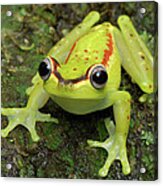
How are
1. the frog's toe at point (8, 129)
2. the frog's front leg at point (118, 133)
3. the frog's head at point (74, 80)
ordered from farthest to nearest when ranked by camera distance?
the frog's toe at point (8, 129) → the frog's front leg at point (118, 133) → the frog's head at point (74, 80)

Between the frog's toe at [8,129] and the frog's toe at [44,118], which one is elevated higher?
the frog's toe at [44,118]

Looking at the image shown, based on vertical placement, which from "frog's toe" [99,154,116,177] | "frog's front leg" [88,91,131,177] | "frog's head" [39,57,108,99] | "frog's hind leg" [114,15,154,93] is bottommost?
"frog's toe" [99,154,116,177]

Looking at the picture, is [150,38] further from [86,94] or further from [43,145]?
[43,145]

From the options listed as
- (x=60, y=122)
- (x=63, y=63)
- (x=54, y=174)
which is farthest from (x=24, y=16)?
(x=54, y=174)

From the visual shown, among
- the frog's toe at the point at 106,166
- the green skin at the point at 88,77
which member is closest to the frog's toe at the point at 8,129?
the green skin at the point at 88,77

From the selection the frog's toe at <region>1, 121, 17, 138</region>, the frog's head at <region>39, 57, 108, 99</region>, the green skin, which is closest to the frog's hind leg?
the green skin

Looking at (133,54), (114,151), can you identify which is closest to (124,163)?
(114,151)

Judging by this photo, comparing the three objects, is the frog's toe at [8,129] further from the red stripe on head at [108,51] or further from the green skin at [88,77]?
the red stripe on head at [108,51]

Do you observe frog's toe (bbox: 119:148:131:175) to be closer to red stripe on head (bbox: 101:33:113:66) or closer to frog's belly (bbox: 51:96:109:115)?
frog's belly (bbox: 51:96:109:115)
